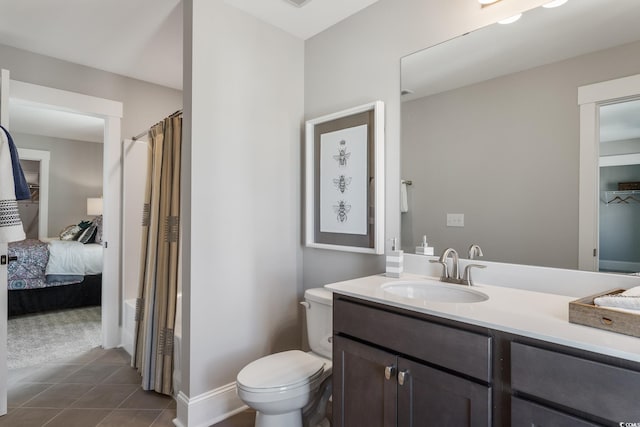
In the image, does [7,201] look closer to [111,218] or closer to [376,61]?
[111,218]

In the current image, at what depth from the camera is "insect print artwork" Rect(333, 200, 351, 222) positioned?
2121 mm

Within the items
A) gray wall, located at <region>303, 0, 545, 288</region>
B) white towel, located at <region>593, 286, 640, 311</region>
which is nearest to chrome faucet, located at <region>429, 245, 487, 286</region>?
gray wall, located at <region>303, 0, 545, 288</region>

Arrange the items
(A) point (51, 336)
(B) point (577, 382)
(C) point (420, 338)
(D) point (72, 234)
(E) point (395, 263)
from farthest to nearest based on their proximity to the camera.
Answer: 1. (D) point (72, 234)
2. (A) point (51, 336)
3. (E) point (395, 263)
4. (C) point (420, 338)
5. (B) point (577, 382)

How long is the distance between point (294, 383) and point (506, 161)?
1.41m

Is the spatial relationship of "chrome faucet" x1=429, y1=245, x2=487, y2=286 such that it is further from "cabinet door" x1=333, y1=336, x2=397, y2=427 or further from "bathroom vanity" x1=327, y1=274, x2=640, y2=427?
"cabinet door" x1=333, y1=336, x2=397, y2=427

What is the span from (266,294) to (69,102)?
2296mm

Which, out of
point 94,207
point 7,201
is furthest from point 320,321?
point 94,207

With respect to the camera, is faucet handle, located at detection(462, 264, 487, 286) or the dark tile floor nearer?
faucet handle, located at detection(462, 264, 487, 286)

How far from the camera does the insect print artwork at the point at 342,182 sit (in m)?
2.11

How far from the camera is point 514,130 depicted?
1521 millimetres

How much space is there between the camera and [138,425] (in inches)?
75.4

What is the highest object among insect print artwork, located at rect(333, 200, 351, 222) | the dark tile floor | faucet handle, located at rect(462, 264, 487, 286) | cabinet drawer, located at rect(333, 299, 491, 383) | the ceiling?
the ceiling

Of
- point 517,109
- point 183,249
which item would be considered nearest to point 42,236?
point 183,249

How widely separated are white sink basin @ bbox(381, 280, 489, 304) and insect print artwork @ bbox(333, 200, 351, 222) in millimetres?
632
